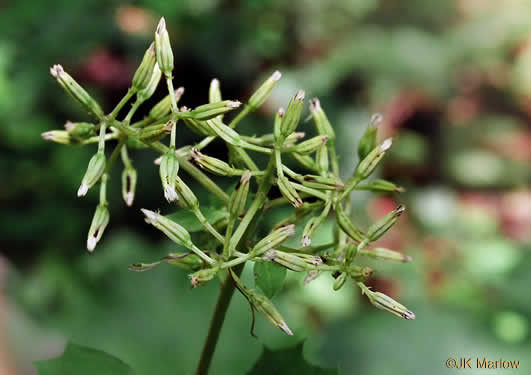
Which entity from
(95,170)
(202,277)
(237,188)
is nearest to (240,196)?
(237,188)

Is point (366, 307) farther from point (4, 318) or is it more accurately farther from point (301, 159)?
point (301, 159)

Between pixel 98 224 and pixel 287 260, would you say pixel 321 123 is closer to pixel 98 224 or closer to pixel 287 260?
pixel 287 260

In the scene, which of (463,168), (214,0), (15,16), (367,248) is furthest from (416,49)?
(367,248)

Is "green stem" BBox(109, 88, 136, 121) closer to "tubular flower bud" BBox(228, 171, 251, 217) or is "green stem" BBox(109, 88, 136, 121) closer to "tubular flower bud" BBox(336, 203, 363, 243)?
Result: "tubular flower bud" BBox(228, 171, 251, 217)

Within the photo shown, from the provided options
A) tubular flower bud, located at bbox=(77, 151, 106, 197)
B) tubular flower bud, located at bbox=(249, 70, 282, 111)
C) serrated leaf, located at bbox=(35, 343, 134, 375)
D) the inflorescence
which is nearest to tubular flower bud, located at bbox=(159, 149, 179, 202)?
the inflorescence

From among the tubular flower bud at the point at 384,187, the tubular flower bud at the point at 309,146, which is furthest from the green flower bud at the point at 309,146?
the tubular flower bud at the point at 384,187

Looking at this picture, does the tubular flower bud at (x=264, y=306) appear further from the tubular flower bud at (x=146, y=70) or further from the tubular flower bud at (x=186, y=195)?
the tubular flower bud at (x=146, y=70)
